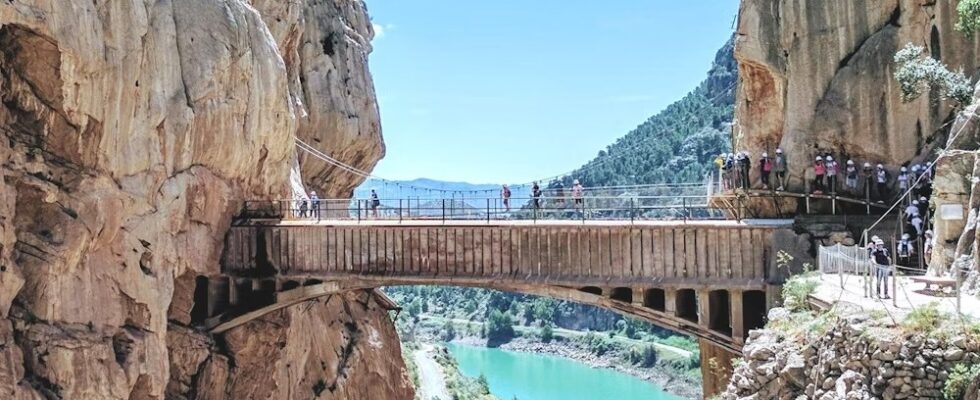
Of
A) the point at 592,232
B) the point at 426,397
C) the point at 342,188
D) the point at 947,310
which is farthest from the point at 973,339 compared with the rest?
the point at 426,397

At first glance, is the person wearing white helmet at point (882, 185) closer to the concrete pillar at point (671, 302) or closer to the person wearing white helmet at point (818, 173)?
the person wearing white helmet at point (818, 173)

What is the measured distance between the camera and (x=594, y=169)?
11244 cm

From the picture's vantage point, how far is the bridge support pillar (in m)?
22.1

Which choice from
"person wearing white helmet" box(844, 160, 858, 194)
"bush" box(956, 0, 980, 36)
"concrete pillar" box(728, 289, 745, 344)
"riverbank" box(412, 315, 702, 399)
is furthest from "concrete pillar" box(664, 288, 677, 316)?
"riverbank" box(412, 315, 702, 399)

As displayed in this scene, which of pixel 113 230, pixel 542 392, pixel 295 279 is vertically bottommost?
pixel 542 392

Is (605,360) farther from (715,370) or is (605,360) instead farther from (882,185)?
(882,185)

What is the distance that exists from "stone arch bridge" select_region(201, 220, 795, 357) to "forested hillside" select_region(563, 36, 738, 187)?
76.0 metres

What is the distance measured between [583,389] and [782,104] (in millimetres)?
60984

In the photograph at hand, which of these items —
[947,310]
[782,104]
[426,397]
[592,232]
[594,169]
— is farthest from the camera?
[594,169]

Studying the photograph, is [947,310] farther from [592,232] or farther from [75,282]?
[75,282]

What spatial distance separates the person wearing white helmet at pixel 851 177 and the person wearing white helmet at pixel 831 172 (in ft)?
0.83

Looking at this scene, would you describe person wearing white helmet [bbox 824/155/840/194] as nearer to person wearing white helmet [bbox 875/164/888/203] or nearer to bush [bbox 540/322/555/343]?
person wearing white helmet [bbox 875/164/888/203]

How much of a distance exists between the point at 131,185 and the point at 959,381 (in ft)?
54.5

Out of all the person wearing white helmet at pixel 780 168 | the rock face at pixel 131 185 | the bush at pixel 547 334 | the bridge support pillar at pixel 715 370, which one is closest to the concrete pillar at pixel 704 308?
the bridge support pillar at pixel 715 370
